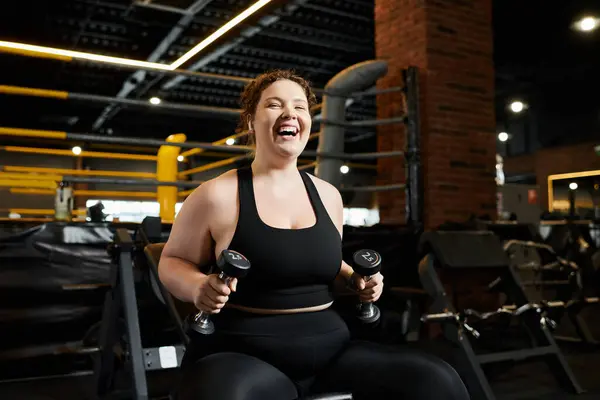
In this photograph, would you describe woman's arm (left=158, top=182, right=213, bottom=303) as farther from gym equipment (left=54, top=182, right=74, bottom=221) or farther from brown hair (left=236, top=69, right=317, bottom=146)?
gym equipment (left=54, top=182, right=74, bottom=221)

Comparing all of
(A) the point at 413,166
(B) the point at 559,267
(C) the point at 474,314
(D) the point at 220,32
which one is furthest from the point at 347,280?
(D) the point at 220,32

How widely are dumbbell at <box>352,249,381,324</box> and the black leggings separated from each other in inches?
2.9

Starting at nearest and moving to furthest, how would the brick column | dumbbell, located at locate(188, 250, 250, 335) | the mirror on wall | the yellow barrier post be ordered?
1. dumbbell, located at locate(188, 250, 250, 335)
2. the brick column
3. the yellow barrier post
4. the mirror on wall

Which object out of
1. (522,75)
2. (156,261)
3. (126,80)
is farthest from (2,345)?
(522,75)

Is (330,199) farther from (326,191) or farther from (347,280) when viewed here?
(347,280)

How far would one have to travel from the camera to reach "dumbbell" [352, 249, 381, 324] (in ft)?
3.86

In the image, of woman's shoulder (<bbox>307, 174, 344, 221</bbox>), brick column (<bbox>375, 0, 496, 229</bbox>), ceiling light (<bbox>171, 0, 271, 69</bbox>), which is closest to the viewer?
woman's shoulder (<bbox>307, 174, 344, 221</bbox>)

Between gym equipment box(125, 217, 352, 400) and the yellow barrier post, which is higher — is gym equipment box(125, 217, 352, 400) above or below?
below

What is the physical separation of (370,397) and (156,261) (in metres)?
1.03

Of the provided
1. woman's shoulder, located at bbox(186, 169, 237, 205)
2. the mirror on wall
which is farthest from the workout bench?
the mirror on wall

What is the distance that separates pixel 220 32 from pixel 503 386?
5.33 m

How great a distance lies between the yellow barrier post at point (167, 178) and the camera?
4.65m

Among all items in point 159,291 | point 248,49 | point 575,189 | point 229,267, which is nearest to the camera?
point 229,267

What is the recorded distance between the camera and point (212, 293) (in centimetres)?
106
